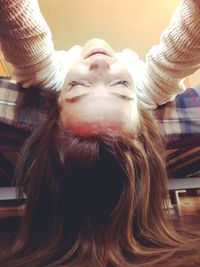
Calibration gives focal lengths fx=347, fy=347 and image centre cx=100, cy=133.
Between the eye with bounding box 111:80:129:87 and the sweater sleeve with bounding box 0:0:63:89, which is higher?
the sweater sleeve with bounding box 0:0:63:89

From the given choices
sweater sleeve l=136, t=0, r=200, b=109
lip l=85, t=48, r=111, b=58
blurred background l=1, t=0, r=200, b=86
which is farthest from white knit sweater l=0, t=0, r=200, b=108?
blurred background l=1, t=0, r=200, b=86

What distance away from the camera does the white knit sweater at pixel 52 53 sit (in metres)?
0.74

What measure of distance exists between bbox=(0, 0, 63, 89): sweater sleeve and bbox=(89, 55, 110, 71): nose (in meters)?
0.14

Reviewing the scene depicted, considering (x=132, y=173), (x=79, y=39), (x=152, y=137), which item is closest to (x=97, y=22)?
(x=79, y=39)

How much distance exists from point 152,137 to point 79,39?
1.95 m

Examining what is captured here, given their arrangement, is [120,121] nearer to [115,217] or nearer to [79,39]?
[115,217]

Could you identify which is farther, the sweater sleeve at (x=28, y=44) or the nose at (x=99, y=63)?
the nose at (x=99, y=63)

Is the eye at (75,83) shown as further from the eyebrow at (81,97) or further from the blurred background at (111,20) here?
the blurred background at (111,20)

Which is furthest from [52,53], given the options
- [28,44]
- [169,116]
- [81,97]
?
[169,116]

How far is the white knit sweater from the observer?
2.43 ft

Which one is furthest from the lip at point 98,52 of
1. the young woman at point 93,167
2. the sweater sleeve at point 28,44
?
the sweater sleeve at point 28,44

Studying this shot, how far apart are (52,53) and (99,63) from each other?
0.18 meters

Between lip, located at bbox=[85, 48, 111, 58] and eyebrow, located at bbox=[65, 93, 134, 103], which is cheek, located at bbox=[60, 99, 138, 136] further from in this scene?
lip, located at bbox=[85, 48, 111, 58]

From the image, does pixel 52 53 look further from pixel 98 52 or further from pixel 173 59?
pixel 173 59
